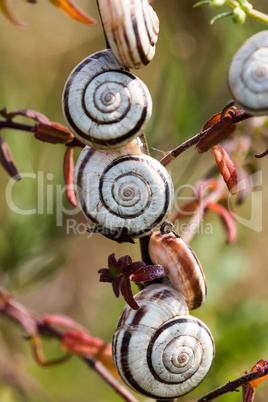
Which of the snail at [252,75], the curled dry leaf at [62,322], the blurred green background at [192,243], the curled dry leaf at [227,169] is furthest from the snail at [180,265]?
the blurred green background at [192,243]

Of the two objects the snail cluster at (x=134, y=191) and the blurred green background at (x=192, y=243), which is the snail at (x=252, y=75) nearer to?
the snail cluster at (x=134, y=191)

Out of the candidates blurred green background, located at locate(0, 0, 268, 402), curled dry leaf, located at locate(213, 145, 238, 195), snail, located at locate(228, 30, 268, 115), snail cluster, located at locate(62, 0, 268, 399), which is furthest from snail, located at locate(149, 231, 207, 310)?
blurred green background, located at locate(0, 0, 268, 402)

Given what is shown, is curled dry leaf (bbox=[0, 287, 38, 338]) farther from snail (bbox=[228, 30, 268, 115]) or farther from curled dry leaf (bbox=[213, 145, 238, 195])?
A: snail (bbox=[228, 30, 268, 115])

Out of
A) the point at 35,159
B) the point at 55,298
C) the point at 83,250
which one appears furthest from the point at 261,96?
the point at 83,250

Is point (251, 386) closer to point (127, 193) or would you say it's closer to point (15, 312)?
point (127, 193)

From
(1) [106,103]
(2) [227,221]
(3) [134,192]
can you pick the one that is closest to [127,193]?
(3) [134,192]

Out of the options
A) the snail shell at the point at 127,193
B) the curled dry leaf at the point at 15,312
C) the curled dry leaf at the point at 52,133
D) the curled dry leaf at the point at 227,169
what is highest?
the curled dry leaf at the point at 52,133
